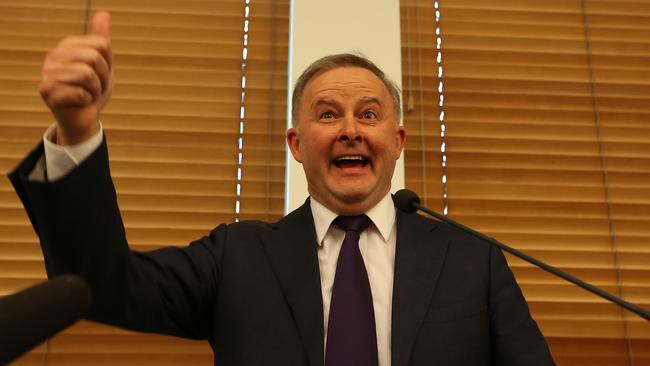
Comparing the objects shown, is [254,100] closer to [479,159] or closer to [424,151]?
[424,151]

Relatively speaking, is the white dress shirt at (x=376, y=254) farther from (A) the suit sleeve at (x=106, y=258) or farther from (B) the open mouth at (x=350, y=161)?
(A) the suit sleeve at (x=106, y=258)

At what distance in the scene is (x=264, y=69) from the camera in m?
1.88

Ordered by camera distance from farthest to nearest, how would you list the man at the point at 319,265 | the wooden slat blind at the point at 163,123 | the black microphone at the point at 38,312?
the wooden slat blind at the point at 163,123 < the man at the point at 319,265 < the black microphone at the point at 38,312

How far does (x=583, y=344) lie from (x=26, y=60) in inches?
65.1

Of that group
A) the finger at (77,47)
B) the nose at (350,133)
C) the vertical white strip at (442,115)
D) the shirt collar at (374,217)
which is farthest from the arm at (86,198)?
the vertical white strip at (442,115)

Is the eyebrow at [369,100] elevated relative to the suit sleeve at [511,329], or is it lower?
elevated

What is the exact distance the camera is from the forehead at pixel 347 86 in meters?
1.31

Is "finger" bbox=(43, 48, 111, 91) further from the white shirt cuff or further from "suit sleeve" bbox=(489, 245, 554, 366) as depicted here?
"suit sleeve" bbox=(489, 245, 554, 366)

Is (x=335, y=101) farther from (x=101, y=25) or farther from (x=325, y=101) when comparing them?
(x=101, y=25)

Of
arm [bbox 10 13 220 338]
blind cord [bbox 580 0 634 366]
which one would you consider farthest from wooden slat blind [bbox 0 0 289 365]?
blind cord [bbox 580 0 634 366]

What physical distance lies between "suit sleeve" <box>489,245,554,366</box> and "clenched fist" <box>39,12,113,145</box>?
0.71 meters

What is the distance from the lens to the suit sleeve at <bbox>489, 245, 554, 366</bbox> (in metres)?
1.06

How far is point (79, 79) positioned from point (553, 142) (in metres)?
1.51

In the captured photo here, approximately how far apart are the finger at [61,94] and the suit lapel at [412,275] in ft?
1.94
